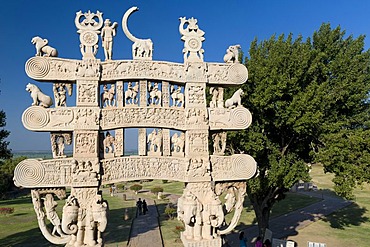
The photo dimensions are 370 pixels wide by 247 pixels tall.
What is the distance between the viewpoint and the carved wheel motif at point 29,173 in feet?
22.7

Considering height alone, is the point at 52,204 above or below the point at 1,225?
above

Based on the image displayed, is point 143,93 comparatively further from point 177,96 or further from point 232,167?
point 232,167

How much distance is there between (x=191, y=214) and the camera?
7535 millimetres

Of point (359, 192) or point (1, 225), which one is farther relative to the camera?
point (359, 192)

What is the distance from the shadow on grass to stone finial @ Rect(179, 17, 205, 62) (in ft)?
50.4

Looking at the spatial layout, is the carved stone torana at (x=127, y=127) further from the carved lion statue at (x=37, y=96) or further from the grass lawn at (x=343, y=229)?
the grass lawn at (x=343, y=229)

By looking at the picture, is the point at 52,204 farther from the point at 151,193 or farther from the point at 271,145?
the point at 151,193

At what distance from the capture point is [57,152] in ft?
24.6

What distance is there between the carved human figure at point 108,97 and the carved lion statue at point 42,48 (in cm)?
177

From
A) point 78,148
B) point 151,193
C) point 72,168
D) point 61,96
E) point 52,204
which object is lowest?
point 151,193

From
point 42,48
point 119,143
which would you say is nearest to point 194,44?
point 119,143

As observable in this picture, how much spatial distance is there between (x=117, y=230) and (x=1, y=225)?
841 centimetres

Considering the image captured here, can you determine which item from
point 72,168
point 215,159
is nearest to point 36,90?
point 72,168

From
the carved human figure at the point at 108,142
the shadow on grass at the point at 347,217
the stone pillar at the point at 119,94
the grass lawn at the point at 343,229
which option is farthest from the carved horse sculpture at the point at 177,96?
the shadow on grass at the point at 347,217
